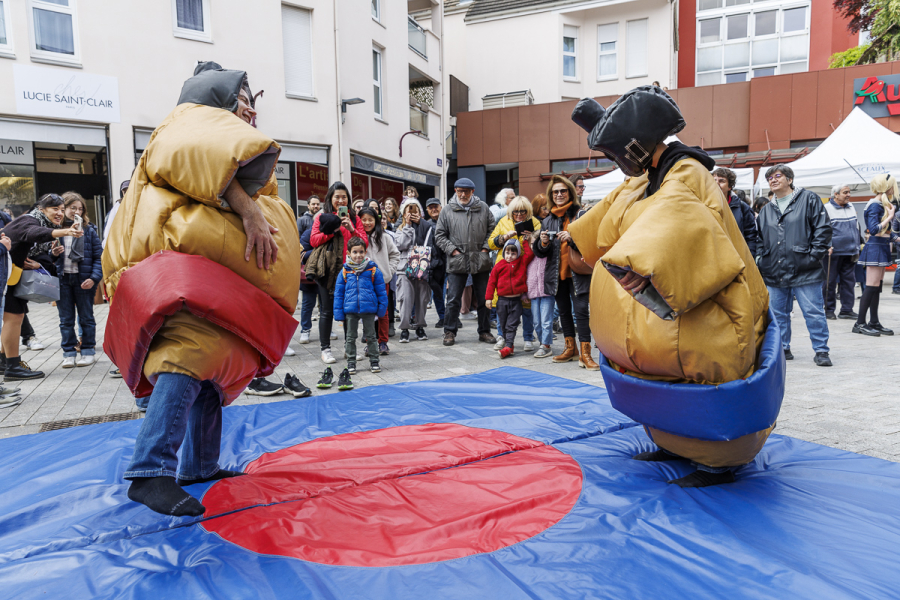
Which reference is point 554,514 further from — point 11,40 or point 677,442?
point 11,40

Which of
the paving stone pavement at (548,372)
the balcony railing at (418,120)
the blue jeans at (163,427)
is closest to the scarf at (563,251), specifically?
the paving stone pavement at (548,372)

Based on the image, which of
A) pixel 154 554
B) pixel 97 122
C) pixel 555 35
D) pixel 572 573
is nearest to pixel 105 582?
pixel 154 554

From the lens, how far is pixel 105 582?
1.81 meters

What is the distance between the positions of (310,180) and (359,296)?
8.48 metres

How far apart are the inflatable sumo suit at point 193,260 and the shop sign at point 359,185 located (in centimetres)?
1193

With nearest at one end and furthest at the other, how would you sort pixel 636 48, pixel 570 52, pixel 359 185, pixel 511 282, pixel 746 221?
pixel 746 221, pixel 511 282, pixel 359 185, pixel 636 48, pixel 570 52

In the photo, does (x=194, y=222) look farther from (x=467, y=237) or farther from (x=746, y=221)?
(x=746, y=221)

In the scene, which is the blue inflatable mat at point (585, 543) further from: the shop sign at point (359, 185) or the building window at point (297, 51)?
the shop sign at point (359, 185)

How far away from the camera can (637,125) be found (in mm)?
2367

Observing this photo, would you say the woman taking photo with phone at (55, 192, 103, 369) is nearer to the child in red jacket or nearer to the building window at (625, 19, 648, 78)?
the child in red jacket

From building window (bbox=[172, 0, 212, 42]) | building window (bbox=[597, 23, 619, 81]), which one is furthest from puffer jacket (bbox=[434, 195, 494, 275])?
building window (bbox=[597, 23, 619, 81])

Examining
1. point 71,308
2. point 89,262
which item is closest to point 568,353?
point 89,262

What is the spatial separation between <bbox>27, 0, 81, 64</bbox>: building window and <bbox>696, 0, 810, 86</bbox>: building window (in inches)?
791

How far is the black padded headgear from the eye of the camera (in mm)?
2359
